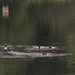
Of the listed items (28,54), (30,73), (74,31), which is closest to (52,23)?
(74,31)

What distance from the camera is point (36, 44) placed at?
6469cm

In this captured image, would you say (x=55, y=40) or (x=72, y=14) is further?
(x=72, y=14)

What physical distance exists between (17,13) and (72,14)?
44.0 ft

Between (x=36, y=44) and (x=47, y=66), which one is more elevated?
(x=36, y=44)

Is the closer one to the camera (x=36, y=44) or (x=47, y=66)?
(x=47, y=66)

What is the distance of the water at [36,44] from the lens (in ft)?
172

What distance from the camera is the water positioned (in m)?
52.4

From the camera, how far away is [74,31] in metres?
80.0

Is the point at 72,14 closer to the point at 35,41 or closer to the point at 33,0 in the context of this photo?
the point at 33,0

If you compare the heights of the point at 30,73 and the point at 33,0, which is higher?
the point at 33,0

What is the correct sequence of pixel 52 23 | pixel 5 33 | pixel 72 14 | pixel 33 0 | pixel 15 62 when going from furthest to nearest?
pixel 33 0 → pixel 72 14 → pixel 52 23 → pixel 5 33 → pixel 15 62

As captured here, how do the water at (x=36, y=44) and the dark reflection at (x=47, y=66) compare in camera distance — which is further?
the water at (x=36, y=44)

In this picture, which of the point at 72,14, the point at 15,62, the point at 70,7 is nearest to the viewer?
the point at 15,62

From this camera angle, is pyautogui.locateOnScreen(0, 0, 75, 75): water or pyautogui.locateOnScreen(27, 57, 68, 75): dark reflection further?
pyautogui.locateOnScreen(0, 0, 75, 75): water
